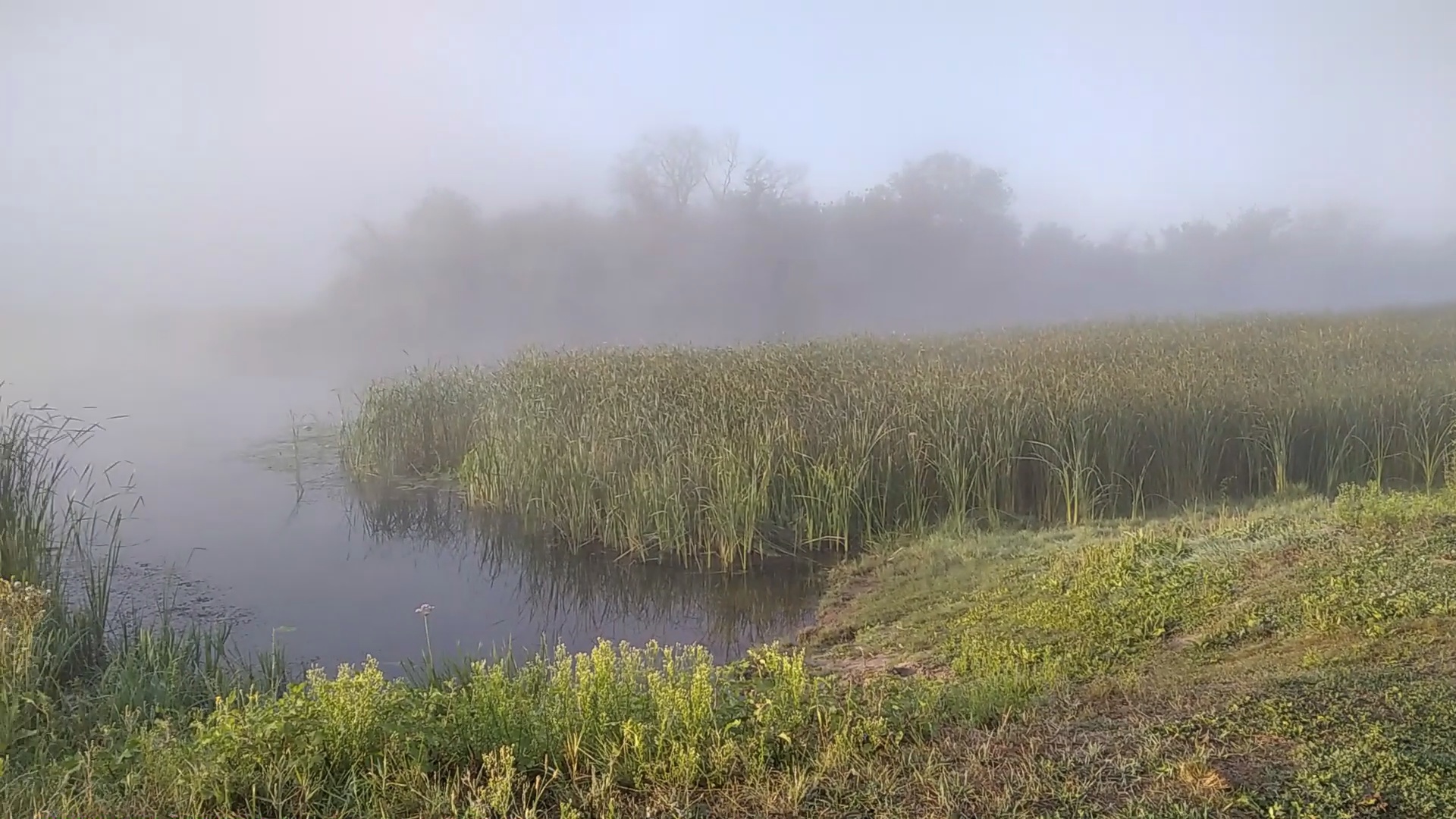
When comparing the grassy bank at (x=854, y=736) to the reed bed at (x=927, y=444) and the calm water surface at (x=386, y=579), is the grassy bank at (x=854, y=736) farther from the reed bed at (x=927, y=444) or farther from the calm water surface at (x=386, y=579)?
the reed bed at (x=927, y=444)

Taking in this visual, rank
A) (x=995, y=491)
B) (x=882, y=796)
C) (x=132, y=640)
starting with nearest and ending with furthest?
(x=882, y=796) < (x=132, y=640) < (x=995, y=491)

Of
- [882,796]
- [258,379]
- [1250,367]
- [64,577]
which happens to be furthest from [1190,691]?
[258,379]

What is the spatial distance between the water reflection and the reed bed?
0.20 meters

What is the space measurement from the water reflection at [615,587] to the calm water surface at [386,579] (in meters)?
0.02

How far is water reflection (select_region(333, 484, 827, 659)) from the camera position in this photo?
5488mm

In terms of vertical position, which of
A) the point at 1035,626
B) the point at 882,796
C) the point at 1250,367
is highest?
the point at 1250,367

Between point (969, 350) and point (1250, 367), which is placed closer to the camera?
point (1250, 367)

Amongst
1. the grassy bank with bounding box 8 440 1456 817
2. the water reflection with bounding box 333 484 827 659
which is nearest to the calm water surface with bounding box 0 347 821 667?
the water reflection with bounding box 333 484 827 659

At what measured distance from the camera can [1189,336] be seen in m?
12.0

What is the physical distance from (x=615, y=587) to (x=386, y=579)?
5.69ft

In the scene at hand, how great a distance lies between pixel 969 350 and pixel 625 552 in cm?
615

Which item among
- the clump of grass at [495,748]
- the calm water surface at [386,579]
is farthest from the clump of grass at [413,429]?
the clump of grass at [495,748]

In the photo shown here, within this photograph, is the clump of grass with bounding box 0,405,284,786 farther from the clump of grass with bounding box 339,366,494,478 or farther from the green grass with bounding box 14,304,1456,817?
the clump of grass with bounding box 339,366,494,478

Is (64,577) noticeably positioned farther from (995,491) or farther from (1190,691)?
(995,491)
